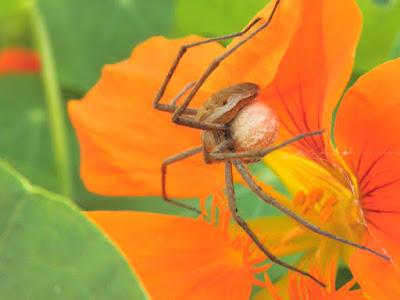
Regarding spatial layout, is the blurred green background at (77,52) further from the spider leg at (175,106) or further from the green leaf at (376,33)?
the spider leg at (175,106)

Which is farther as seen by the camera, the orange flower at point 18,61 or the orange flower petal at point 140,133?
the orange flower at point 18,61

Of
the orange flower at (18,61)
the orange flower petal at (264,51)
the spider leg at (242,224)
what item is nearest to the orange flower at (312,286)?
the spider leg at (242,224)

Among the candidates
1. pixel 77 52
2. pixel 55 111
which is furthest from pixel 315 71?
pixel 77 52

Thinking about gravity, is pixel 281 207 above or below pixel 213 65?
below

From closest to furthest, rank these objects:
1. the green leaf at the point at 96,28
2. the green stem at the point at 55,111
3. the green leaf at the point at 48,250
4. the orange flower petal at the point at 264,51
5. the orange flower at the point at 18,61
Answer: the green leaf at the point at 48,250, the orange flower petal at the point at 264,51, the green stem at the point at 55,111, the green leaf at the point at 96,28, the orange flower at the point at 18,61

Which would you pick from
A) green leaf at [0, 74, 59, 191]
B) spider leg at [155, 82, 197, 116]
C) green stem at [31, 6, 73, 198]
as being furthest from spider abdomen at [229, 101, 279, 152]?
green leaf at [0, 74, 59, 191]

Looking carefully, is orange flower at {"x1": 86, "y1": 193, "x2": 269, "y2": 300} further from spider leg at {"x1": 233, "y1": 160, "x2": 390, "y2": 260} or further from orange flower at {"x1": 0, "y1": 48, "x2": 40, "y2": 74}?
orange flower at {"x1": 0, "y1": 48, "x2": 40, "y2": 74}

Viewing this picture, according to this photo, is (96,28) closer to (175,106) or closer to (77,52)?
(77,52)
